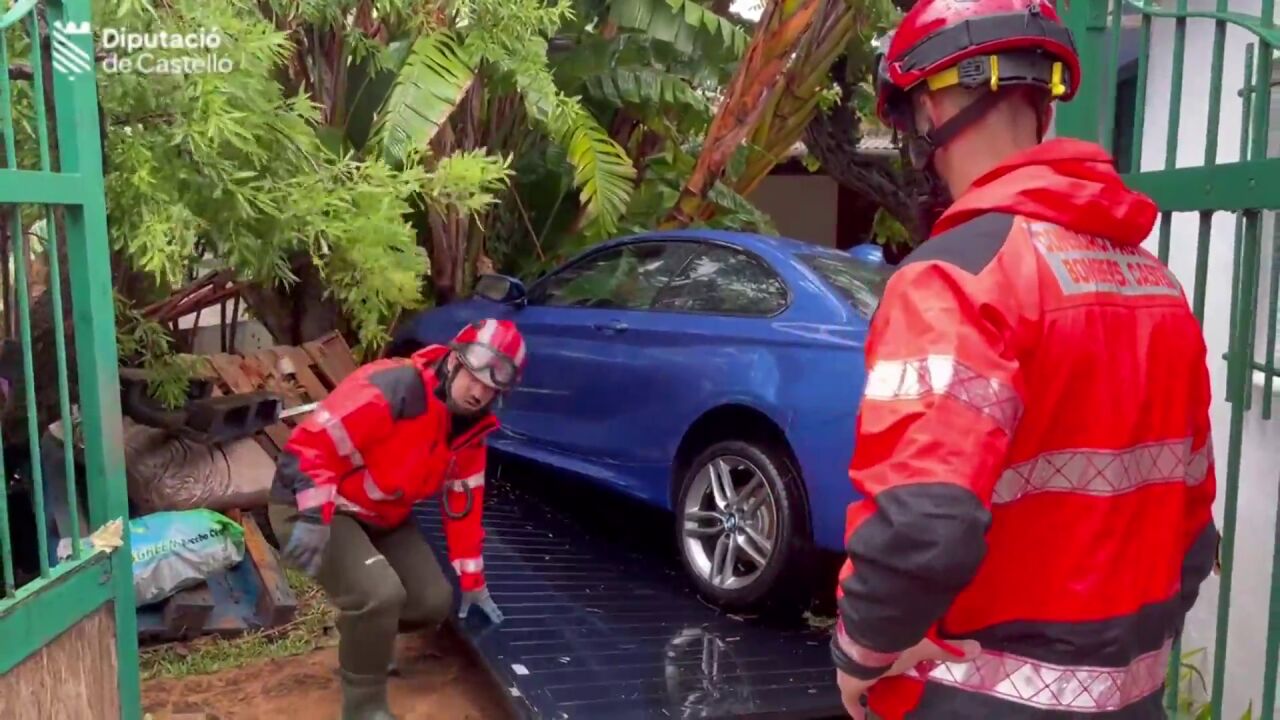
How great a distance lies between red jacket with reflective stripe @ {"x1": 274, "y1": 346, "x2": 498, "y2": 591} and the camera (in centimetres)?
370

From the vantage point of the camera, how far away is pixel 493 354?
3.85 m

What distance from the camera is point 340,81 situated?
656 centimetres

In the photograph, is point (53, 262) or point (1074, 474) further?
point (53, 262)

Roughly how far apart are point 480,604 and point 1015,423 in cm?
316

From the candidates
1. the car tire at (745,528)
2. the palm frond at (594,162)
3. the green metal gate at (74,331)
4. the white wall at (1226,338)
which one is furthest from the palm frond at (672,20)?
the green metal gate at (74,331)

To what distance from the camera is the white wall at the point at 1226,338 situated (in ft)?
12.4

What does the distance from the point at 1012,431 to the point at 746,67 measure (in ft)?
19.3

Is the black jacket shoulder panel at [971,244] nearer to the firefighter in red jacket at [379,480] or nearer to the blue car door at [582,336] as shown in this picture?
the firefighter in red jacket at [379,480]

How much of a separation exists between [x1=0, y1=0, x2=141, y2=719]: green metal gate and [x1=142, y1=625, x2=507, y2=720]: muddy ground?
3.28ft

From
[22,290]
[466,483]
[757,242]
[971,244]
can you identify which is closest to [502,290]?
[757,242]

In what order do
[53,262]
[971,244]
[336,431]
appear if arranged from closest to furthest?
[971,244] → [53,262] → [336,431]

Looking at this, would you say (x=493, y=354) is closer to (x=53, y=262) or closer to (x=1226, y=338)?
(x=53, y=262)

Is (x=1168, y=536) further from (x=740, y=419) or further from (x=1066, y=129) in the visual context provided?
(x=740, y=419)

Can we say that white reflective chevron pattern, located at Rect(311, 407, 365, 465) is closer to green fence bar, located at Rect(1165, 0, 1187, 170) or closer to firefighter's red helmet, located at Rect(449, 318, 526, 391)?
firefighter's red helmet, located at Rect(449, 318, 526, 391)
